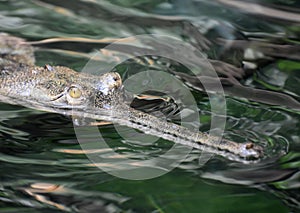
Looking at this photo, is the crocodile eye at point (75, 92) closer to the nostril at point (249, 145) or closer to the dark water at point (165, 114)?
the dark water at point (165, 114)

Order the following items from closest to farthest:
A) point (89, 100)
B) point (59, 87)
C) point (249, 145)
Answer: point (249, 145) → point (89, 100) → point (59, 87)

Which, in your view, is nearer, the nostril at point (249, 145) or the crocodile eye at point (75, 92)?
the nostril at point (249, 145)

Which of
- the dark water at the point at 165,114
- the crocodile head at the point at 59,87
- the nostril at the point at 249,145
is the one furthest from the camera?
the crocodile head at the point at 59,87

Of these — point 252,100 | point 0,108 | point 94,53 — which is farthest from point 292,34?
point 0,108

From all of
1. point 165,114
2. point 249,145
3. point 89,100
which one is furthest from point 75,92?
point 249,145

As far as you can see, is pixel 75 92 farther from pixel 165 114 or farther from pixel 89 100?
pixel 165 114

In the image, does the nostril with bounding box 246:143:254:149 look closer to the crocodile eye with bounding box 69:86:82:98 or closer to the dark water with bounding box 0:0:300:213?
the dark water with bounding box 0:0:300:213

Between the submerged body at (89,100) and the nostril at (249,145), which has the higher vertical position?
the submerged body at (89,100)

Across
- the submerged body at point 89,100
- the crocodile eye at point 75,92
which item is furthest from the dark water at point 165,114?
the crocodile eye at point 75,92

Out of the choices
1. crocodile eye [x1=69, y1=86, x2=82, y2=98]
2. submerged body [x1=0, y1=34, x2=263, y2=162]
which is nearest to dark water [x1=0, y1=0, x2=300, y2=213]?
submerged body [x1=0, y1=34, x2=263, y2=162]
